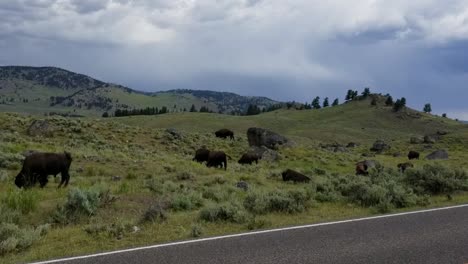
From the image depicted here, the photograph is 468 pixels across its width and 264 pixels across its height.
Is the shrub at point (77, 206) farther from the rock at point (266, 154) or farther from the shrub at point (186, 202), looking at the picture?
the rock at point (266, 154)

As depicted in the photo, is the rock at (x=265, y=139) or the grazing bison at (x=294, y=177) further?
the rock at (x=265, y=139)

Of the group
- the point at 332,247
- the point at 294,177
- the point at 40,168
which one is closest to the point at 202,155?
the point at 294,177

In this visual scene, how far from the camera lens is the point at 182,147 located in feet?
134

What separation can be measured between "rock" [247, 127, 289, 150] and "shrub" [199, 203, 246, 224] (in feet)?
108

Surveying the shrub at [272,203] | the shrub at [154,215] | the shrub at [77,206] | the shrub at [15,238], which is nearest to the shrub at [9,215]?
the shrub at [77,206]

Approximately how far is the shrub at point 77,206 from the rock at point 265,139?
108ft

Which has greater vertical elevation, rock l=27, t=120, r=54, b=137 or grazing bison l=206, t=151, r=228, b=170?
rock l=27, t=120, r=54, b=137

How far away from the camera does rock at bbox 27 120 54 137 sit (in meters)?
37.2

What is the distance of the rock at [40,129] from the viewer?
3722 centimetres

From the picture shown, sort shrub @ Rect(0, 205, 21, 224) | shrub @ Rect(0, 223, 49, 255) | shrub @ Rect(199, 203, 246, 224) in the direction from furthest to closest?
shrub @ Rect(199, 203, 246, 224), shrub @ Rect(0, 205, 21, 224), shrub @ Rect(0, 223, 49, 255)

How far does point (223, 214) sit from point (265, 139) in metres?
34.9

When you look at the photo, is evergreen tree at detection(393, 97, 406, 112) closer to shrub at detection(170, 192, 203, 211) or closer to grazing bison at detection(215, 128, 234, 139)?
grazing bison at detection(215, 128, 234, 139)

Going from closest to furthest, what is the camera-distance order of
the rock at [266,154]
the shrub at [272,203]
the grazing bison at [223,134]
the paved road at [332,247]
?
1. the paved road at [332,247]
2. the shrub at [272,203]
3. the rock at [266,154]
4. the grazing bison at [223,134]

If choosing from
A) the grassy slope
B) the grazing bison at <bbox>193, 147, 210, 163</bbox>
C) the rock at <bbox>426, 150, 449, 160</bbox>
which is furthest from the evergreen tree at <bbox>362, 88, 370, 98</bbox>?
the grazing bison at <bbox>193, 147, 210, 163</bbox>
